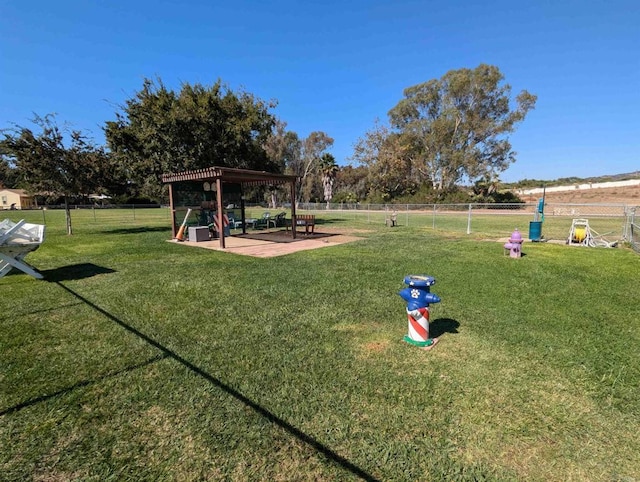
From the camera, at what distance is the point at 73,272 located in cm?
718

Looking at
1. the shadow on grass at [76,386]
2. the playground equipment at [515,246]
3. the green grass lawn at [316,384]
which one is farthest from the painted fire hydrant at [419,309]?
the playground equipment at [515,246]

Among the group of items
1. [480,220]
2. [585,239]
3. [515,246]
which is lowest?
[480,220]

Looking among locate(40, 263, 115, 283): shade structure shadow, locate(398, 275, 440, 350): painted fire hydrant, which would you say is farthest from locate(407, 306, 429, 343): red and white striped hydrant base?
locate(40, 263, 115, 283): shade structure shadow

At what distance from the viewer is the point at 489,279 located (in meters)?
6.21

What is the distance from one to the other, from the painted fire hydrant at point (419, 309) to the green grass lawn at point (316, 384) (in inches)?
5.4

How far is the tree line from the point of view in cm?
1489

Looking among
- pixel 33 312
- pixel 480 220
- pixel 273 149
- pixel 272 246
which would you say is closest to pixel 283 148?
pixel 273 149

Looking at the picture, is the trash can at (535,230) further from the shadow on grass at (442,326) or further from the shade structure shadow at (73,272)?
the shade structure shadow at (73,272)

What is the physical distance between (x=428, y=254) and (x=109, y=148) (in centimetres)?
1686

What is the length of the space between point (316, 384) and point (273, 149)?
5541cm

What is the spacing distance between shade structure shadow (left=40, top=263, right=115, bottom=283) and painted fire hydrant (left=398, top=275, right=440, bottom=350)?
6.59 metres

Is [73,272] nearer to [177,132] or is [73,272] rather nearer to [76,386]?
[76,386]

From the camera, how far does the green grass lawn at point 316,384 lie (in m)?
2.03

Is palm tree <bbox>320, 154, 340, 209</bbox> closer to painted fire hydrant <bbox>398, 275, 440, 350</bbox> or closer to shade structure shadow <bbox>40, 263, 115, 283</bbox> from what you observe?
shade structure shadow <bbox>40, 263, 115, 283</bbox>
